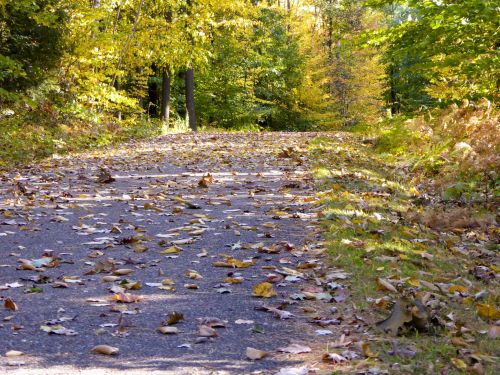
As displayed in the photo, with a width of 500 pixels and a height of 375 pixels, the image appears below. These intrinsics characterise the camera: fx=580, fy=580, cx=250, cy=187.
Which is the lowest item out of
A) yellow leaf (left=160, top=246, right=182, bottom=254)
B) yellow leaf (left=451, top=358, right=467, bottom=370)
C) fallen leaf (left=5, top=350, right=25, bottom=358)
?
yellow leaf (left=451, top=358, right=467, bottom=370)

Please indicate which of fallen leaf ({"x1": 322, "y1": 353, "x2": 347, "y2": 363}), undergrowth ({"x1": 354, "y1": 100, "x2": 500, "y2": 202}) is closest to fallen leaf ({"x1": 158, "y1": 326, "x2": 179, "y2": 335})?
fallen leaf ({"x1": 322, "y1": 353, "x2": 347, "y2": 363})

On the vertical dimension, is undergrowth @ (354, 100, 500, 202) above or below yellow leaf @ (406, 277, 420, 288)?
above

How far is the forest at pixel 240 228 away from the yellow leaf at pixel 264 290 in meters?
0.01

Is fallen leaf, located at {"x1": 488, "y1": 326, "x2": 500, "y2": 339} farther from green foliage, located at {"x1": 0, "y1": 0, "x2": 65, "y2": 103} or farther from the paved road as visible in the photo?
green foliage, located at {"x1": 0, "y1": 0, "x2": 65, "y2": 103}

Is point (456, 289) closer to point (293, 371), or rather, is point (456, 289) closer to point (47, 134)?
point (293, 371)

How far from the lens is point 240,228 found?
256 inches

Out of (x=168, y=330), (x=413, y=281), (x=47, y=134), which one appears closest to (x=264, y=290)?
(x=168, y=330)

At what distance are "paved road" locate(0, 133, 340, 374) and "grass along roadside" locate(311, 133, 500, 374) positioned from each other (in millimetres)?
368

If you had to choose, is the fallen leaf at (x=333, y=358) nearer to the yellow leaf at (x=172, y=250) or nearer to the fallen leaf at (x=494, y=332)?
the fallen leaf at (x=494, y=332)

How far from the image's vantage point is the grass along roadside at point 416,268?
3359 millimetres

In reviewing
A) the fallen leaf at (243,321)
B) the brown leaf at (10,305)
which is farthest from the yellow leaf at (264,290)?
the brown leaf at (10,305)

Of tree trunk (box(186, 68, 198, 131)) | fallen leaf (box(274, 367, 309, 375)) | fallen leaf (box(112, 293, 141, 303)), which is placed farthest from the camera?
tree trunk (box(186, 68, 198, 131))

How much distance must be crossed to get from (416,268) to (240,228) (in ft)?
6.99

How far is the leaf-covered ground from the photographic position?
333cm
